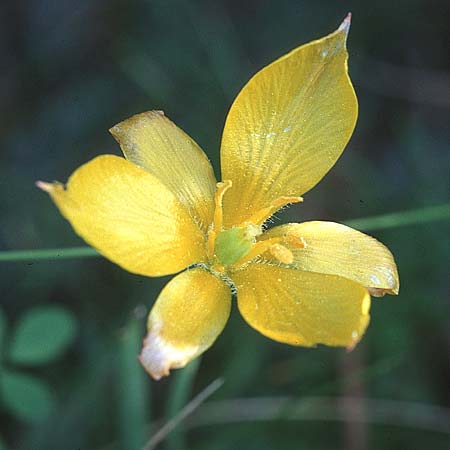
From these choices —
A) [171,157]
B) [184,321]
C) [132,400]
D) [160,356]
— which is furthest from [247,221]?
[132,400]

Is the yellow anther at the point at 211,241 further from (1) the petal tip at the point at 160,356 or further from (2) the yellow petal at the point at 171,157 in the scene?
(1) the petal tip at the point at 160,356

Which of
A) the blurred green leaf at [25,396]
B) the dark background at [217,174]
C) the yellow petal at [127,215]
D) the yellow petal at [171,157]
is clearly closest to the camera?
the yellow petal at [127,215]

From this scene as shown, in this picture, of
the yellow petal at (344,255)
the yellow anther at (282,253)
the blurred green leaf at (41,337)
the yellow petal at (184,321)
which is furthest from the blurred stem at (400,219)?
the blurred green leaf at (41,337)

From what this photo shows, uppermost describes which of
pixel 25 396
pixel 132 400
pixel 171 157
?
pixel 171 157

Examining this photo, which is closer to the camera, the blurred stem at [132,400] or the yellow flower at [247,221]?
the yellow flower at [247,221]

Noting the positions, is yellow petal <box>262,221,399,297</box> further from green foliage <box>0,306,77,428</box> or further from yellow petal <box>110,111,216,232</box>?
green foliage <box>0,306,77,428</box>

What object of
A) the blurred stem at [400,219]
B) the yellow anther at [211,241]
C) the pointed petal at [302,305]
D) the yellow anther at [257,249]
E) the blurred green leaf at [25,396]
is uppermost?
the yellow anther at [211,241]

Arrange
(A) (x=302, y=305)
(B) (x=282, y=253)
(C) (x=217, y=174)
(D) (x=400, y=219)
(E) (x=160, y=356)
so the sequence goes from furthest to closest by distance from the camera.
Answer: (C) (x=217, y=174), (D) (x=400, y=219), (B) (x=282, y=253), (A) (x=302, y=305), (E) (x=160, y=356)

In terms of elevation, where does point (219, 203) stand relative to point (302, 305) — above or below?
above

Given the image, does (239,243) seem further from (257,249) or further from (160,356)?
(160,356)
